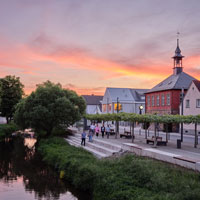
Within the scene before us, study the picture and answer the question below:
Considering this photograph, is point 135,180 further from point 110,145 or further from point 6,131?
point 6,131

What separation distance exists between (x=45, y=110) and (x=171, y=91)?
21.8 meters

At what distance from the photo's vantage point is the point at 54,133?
37656mm

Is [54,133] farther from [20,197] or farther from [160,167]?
[160,167]

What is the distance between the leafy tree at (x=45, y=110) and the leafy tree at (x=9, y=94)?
1947 centimetres

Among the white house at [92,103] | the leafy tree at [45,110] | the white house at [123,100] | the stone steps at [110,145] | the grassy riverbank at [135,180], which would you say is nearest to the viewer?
the grassy riverbank at [135,180]

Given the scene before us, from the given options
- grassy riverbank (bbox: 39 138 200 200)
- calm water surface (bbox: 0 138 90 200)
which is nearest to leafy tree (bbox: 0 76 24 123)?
calm water surface (bbox: 0 138 90 200)

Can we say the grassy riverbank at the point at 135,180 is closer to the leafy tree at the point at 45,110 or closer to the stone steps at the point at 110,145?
the stone steps at the point at 110,145

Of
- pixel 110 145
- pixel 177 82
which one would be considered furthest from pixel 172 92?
pixel 110 145

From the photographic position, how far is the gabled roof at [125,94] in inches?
2651

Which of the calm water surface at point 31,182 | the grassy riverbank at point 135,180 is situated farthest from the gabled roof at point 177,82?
the grassy riverbank at point 135,180

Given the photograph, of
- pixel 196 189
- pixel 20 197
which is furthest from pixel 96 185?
pixel 196 189

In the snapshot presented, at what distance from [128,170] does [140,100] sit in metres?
56.9

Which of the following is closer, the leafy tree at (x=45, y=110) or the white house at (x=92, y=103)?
the leafy tree at (x=45, y=110)

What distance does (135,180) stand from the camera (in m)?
12.3
